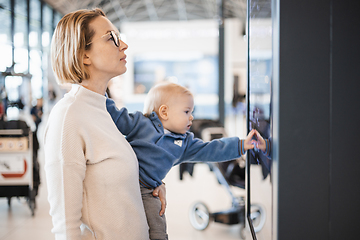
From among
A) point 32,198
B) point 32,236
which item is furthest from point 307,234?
point 32,198

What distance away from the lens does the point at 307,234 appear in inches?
26.7

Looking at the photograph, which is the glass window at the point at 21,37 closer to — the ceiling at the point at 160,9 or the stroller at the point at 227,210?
the ceiling at the point at 160,9

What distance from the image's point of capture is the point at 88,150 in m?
1.04

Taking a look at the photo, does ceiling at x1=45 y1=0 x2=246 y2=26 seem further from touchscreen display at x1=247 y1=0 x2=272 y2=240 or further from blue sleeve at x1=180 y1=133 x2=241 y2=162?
touchscreen display at x1=247 y1=0 x2=272 y2=240

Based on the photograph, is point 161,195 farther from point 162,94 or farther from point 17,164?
point 17,164

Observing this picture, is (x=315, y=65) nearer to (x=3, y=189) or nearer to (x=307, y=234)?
(x=307, y=234)

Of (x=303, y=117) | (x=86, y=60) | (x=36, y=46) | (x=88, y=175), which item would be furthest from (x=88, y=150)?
(x=36, y=46)

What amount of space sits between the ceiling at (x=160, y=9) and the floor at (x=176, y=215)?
13.5 metres

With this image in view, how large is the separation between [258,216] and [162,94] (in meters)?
0.76

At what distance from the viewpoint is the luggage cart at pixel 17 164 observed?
4039 millimetres

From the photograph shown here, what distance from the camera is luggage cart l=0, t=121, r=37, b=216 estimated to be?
13.3 ft

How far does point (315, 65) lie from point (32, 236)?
11.5 ft

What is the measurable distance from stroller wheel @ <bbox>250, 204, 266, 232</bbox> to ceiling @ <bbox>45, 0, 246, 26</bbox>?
1663cm

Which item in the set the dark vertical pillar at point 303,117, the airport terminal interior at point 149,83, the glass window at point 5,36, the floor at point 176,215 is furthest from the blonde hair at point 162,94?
the glass window at point 5,36
